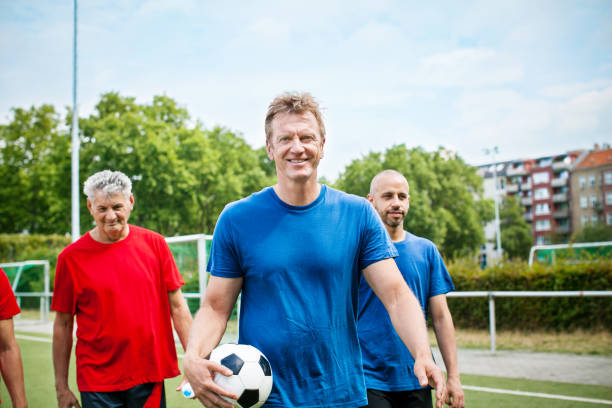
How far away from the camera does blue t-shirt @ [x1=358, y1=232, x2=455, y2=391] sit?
12.3ft

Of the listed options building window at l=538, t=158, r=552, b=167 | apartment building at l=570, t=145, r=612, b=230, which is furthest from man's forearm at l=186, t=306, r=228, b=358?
building window at l=538, t=158, r=552, b=167

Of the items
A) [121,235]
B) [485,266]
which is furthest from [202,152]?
[121,235]

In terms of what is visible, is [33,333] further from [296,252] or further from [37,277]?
[296,252]

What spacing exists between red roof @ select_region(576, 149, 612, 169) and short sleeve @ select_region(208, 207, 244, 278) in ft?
303

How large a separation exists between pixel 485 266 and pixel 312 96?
43.6ft

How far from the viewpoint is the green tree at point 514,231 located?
73688 mm

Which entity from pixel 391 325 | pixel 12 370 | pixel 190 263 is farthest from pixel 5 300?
pixel 190 263

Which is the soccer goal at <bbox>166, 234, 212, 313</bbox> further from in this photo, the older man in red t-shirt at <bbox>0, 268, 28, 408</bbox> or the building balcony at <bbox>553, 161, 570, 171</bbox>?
the building balcony at <bbox>553, 161, 570, 171</bbox>

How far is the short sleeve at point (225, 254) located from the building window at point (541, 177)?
103 metres

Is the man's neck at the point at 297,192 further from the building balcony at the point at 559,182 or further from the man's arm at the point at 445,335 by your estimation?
the building balcony at the point at 559,182

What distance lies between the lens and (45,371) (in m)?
10.8

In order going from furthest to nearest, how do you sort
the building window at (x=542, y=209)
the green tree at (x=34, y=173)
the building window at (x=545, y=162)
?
1. the building window at (x=545, y=162)
2. the building window at (x=542, y=209)
3. the green tree at (x=34, y=173)

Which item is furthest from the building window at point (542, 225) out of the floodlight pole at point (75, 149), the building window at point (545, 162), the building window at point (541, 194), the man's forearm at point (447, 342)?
the man's forearm at point (447, 342)

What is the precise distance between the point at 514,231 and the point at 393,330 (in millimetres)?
75968
